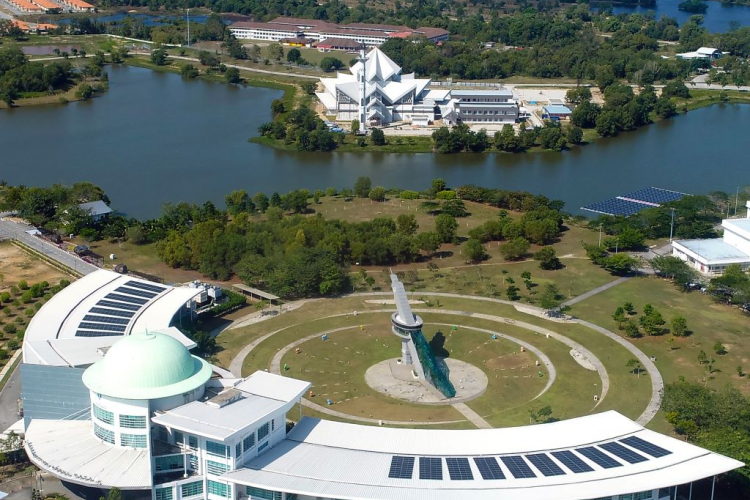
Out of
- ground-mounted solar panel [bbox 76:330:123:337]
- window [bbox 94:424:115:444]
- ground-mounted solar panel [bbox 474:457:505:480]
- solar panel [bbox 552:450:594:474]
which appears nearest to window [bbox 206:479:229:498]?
window [bbox 94:424:115:444]

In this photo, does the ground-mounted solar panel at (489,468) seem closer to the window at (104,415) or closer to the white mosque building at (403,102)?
the window at (104,415)

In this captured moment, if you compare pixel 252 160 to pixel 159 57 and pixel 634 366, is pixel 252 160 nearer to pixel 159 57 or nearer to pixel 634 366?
pixel 159 57

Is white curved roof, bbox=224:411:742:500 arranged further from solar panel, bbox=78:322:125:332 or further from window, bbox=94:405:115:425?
solar panel, bbox=78:322:125:332

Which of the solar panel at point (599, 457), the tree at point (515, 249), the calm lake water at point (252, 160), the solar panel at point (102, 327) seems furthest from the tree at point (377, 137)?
the solar panel at point (599, 457)

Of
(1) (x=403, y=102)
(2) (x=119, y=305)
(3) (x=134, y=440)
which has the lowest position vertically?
(3) (x=134, y=440)

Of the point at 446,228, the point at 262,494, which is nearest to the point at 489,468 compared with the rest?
the point at 262,494
